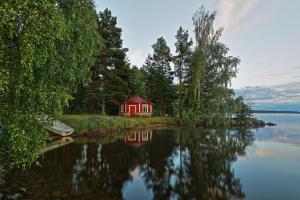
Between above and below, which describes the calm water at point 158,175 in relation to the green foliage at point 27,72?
below

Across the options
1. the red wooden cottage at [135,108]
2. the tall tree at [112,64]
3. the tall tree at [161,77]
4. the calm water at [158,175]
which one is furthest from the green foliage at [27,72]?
the tall tree at [161,77]

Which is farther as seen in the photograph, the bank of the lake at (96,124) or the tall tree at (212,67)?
the tall tree at (212,67)

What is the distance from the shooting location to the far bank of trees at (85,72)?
20.1ft

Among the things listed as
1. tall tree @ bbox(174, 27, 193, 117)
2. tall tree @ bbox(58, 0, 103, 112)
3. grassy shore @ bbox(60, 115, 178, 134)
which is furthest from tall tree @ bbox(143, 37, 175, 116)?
tall tree @ bbox(58, 0, 103, 112)

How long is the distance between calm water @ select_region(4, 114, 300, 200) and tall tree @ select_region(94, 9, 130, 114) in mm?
18509

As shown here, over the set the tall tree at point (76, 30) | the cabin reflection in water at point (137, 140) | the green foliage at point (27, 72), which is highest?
the tall tree at point (76, 30)

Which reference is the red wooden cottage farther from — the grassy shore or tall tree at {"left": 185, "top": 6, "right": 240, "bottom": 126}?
tall tree at {"left": 185, "top": 6, "right": 240, "bottom": 126}

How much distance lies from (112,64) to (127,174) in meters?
28.1

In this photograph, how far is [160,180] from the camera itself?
11531 mm

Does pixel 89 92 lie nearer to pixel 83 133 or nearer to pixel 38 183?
pixel 83 133

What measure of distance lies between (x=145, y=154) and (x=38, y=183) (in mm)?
8494

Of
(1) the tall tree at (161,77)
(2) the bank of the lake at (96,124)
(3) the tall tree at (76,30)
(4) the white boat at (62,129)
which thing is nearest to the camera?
(3) the tall tree at (76,30)

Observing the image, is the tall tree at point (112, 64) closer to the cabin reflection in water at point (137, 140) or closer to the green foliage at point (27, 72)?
the cabin reflection in water at point (137, 140)


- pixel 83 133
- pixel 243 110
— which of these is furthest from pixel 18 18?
pixel 243 110
